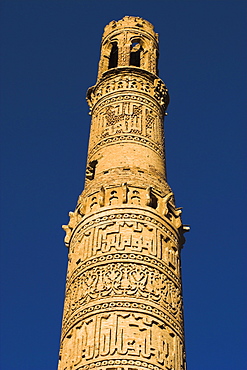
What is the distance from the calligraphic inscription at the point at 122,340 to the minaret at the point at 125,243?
15mm

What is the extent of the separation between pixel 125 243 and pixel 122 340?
1.80 metres

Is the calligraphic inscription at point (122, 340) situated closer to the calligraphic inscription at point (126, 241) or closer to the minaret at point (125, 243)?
the minaret at point (125, 243)

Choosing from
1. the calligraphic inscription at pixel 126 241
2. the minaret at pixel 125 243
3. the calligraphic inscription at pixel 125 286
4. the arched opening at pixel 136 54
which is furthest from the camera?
the arched opening at pixel 136 54

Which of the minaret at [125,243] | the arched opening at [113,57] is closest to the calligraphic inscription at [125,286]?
the minaret at [125,243]

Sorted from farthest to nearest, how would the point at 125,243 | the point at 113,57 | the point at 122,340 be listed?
the point at 113,57 → the point at 125,243 → the point at 122,340

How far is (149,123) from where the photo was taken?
13.7 meters

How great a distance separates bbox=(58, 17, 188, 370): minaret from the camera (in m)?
9.94

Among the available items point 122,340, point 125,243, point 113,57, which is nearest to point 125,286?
point 125,243

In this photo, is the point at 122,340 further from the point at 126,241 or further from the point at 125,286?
the point at 126,241

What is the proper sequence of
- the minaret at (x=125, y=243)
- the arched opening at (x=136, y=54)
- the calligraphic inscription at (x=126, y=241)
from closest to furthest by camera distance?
the minaret at (x=125, y=243)
the calligraphic inscription at (x=126, y=241)
the arched opening at (x=136, y=54)

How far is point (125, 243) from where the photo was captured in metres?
11.0

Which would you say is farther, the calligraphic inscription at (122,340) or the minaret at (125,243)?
A: the minaret at (125,243)

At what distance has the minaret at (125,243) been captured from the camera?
9.94 meters

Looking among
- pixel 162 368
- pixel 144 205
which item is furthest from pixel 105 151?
pixel 162 368
